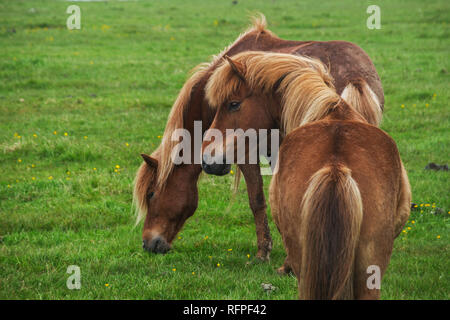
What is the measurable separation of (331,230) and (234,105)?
5.42 ft

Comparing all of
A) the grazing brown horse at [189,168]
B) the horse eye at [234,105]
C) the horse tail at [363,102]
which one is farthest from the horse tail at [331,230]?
the grazing brown horse at [189,168]

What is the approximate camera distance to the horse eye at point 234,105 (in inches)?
160

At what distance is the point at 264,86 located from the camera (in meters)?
4.03

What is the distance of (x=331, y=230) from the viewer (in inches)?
107

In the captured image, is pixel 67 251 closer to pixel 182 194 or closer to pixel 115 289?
pixel 115 289

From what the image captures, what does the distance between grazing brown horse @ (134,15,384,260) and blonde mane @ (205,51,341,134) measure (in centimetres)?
123

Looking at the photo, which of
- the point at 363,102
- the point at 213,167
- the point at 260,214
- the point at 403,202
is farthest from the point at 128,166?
the point at 403,202

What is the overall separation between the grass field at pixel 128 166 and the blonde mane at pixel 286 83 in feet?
6.05

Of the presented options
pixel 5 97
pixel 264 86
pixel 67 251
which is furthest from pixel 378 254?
pixel 5 97

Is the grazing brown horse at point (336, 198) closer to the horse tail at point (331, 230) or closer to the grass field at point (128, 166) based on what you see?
the horse tail at point (331, 230)

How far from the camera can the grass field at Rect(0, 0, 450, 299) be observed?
16.8ft

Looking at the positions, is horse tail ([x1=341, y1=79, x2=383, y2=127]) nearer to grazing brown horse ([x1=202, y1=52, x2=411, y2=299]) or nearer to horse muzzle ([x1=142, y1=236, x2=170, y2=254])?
grazing brown horse ([x1=202, y1=52, x2=411, y2=299])

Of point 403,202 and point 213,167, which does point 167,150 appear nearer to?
point 213,167
